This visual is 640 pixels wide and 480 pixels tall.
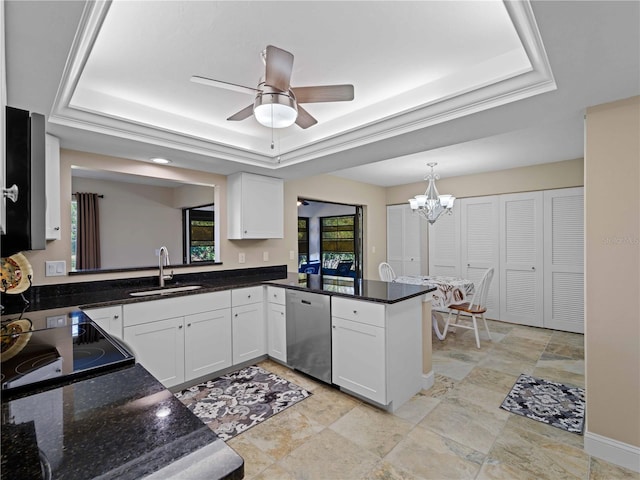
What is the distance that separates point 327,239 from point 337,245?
347 mm

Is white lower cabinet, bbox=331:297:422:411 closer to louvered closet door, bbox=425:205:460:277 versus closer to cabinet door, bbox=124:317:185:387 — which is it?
cabinet door, bbox=124:317:185:387

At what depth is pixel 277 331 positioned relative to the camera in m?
3.21

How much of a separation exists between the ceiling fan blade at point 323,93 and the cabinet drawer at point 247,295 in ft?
6.38

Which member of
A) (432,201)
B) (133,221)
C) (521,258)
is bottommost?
(521,258)

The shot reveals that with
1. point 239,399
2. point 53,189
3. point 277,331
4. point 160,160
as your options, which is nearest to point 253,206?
point 160,160

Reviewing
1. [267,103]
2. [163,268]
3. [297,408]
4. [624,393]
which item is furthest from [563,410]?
[163,268]

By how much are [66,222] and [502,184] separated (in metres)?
5.32

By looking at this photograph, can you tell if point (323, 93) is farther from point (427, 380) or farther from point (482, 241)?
point (482, 241)

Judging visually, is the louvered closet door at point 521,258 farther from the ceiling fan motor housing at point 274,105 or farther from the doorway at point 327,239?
the ceiling fan motor housing at point 274,105

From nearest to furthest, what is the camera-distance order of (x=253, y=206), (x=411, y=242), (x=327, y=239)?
(x=253, y=206)
(x=411, y=242)
(x=327, y=239)

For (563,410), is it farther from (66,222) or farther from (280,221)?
(66,222)

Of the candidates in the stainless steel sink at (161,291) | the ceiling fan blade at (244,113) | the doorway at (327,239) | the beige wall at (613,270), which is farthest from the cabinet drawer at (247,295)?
the doorway at (327,239)

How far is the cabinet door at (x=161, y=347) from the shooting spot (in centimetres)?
246

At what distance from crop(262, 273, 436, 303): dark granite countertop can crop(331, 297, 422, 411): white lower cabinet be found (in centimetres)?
6
